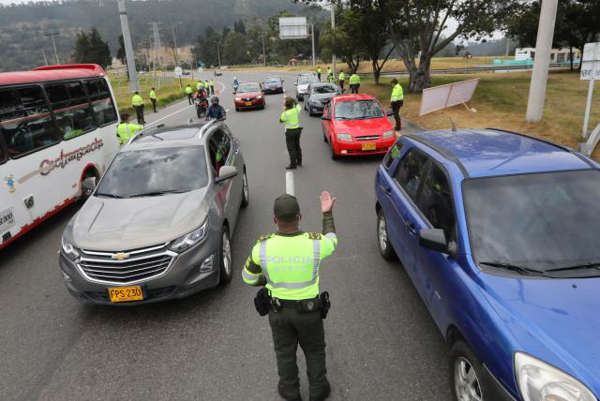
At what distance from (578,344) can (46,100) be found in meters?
8.52

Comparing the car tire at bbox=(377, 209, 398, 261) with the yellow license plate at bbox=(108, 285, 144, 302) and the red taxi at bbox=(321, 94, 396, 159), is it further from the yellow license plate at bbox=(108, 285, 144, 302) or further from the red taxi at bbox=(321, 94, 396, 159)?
the red taxi at bbox=(321, 94, 396, 159)

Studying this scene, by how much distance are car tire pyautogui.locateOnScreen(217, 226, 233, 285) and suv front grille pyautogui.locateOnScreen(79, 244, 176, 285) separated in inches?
26.6

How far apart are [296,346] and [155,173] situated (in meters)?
3.60

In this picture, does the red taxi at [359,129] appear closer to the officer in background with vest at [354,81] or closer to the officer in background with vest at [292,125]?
the officer in background with vest at [292,125]

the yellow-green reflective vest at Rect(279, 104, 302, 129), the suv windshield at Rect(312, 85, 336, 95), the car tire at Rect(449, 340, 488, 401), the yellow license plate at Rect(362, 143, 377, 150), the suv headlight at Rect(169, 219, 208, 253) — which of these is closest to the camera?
the car tire at Rect(449, 340, 488, 401)

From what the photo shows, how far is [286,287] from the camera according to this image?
2.88 m

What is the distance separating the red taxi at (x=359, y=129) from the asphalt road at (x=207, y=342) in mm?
4830

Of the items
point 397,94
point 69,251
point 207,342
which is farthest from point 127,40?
point 207,342

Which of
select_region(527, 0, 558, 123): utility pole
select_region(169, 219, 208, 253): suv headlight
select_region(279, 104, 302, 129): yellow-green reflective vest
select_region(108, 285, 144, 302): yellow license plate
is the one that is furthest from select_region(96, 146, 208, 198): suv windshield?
select_region(527, 0, 558, 123): utility pole

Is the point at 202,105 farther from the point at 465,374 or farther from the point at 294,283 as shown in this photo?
the point at 465,374

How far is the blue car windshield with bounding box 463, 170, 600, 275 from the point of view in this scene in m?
3.09

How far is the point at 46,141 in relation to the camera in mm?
7500

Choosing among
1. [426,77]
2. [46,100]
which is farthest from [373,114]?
[426,77]

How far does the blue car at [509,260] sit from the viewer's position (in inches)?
94.0
